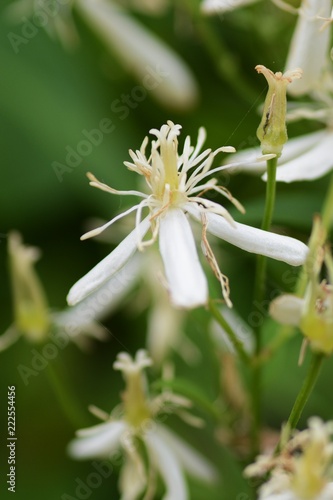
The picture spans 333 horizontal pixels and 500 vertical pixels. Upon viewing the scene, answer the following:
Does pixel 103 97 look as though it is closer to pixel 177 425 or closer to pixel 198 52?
pixel 198 52

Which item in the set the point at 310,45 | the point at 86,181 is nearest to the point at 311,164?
the point at 310,45

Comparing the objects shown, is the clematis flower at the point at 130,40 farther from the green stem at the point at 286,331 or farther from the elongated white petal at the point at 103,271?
the elongated white petal at the point at 103,271

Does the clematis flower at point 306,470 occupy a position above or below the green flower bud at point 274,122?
below

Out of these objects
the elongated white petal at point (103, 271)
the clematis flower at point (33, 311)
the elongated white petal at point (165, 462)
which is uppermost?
the elongated white petal at point (103, 271)

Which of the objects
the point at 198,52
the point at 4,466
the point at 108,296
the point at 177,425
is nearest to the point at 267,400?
the point at 177,425

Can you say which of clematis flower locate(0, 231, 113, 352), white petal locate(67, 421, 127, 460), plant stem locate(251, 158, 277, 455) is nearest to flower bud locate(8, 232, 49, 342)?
clematis flower locate(0, 231, 113, 352)

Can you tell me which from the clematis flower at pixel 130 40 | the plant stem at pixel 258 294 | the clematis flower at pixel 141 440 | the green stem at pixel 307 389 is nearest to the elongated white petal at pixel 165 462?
the clematis flower at pixel 141 440
